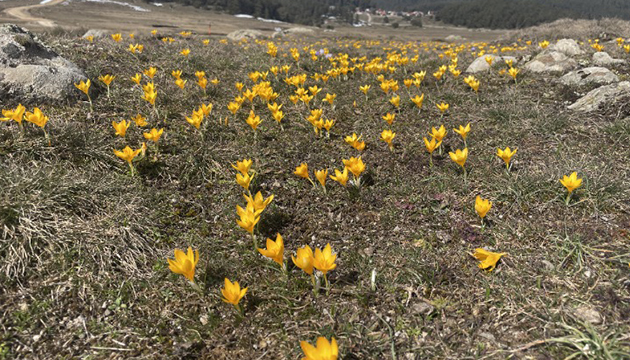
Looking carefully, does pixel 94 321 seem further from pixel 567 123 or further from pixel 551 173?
pixel 567 123

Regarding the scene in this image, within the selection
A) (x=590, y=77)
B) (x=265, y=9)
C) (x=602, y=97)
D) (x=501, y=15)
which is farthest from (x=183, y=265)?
(x=501, y=15)

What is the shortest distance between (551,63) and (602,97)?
3760mm

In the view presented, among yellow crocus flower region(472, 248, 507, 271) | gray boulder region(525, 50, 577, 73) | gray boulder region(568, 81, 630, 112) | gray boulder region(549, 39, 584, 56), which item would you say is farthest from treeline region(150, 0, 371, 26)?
yellow crocus flower region(472, 248, 507, 271)

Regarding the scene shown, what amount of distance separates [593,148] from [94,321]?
5.98m

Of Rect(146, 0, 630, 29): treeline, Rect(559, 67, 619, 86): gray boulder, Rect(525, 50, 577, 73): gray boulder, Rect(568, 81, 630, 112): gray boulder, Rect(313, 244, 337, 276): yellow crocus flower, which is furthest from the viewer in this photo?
Rect(146, 0, 630, 29): treeline

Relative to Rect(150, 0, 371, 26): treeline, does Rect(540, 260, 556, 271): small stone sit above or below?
below

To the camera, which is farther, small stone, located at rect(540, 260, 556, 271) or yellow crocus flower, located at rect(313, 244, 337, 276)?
small stone, located at rect(540, 260, 556, 271)

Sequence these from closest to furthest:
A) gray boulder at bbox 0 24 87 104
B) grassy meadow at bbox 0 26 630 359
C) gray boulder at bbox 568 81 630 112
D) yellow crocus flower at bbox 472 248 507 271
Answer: grassy meadow at bbox 0 26 630 359 → yellow crocus flower at bbox 472 248 507 271 → gray boulder at bbox 0 24 87 104 → gray boulder at bbox 568 81 630 112

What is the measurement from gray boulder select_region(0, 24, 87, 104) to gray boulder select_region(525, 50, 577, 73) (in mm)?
10036

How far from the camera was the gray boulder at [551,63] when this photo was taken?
26.3 feet

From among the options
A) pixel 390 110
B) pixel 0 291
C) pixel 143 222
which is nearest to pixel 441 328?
pixel 143 222

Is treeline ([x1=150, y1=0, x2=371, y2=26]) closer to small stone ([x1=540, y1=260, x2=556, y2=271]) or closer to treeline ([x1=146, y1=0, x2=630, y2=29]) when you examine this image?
treeline ([x1=146, y1=0, x2=630, y2=29])

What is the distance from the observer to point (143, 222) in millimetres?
3416

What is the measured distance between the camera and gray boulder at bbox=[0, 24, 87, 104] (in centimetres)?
492
